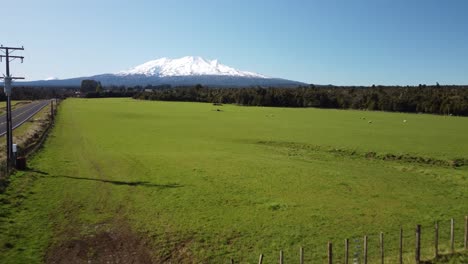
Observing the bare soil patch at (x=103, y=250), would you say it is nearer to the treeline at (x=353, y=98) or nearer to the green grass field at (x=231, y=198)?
the green grass field at (x=231, y=198)

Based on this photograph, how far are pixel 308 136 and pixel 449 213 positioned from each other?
35.2m

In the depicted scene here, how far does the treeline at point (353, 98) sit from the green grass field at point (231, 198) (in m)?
78.0

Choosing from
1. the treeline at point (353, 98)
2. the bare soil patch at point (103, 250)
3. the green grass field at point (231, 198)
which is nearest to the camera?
the bare soil patch at point (103, 250)

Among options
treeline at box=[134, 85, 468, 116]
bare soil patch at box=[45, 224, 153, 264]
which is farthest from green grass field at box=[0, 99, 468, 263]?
treeline at box=[134, 85, 468, 116]

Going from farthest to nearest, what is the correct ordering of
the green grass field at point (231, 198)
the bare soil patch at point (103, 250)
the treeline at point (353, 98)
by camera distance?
the treeline at point (353, 98) < the green grass field at point (231, 198) < the bare soil patch at point (103, 250)

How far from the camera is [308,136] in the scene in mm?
57625

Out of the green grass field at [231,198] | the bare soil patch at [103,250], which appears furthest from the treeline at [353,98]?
the bare soil patch at [103,250]

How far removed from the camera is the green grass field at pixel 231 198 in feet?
59.3

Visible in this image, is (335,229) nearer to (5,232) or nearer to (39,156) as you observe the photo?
(5,232)

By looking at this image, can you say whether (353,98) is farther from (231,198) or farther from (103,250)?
(103,250)

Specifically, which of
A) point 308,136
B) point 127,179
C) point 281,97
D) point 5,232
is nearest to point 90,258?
point 5,232

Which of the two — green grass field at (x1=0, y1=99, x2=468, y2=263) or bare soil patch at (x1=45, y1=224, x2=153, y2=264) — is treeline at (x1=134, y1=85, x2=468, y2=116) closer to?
green grass field at (x1=0, y1=99, x2=468, y2=263)

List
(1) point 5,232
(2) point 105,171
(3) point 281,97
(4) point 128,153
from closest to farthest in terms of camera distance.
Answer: (1) point 5,232, (2) point 105,171, (4) point 128,153, (3) point 281,97

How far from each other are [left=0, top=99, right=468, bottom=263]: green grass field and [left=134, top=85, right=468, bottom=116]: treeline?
77999 mm
